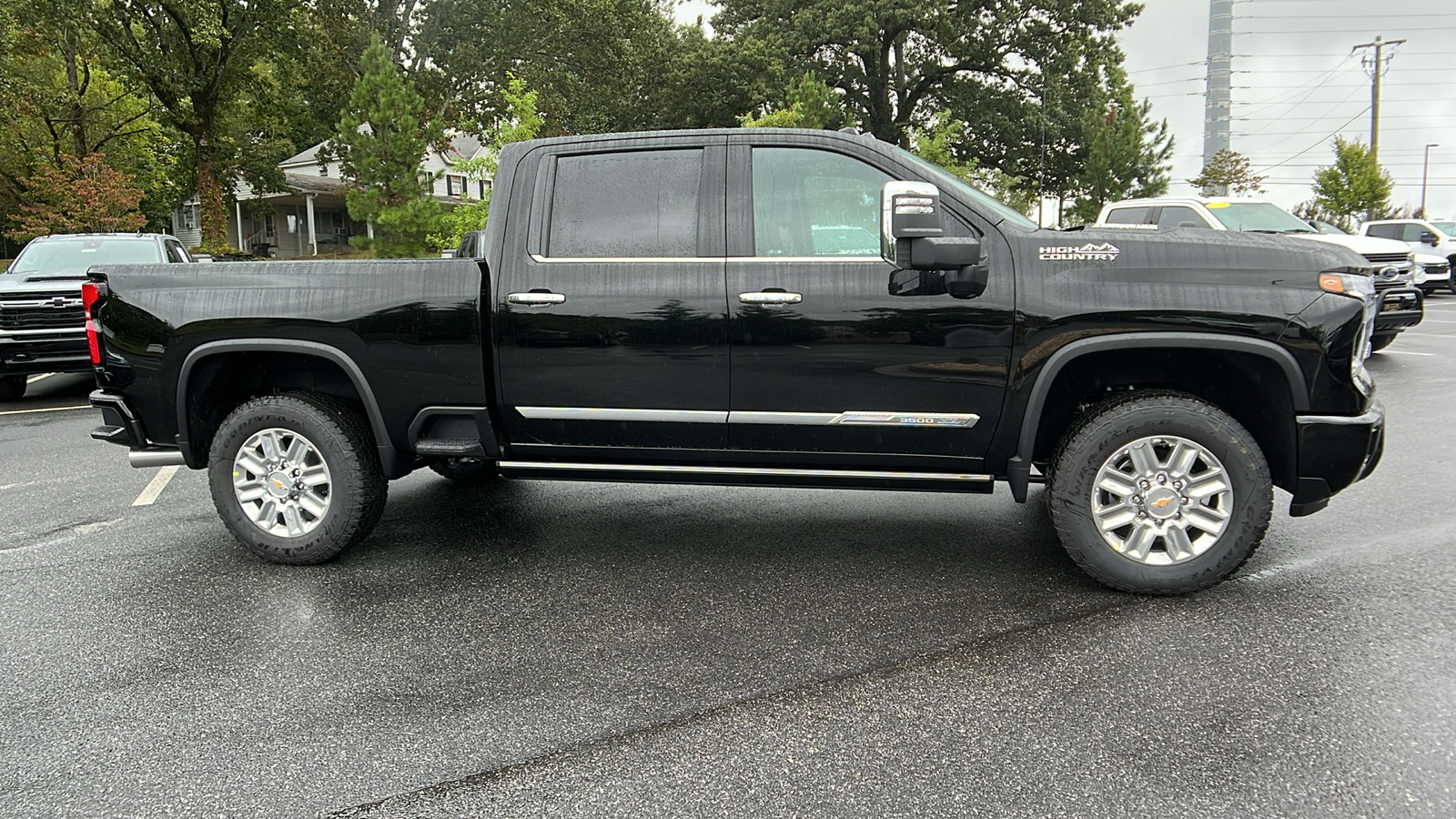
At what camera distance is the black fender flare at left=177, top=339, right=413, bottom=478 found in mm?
4230

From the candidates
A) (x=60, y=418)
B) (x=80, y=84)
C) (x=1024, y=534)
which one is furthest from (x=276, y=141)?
(x=1024, y=534)

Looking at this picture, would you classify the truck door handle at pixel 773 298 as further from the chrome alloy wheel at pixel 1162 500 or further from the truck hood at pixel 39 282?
the truck hood at pixel 39 282

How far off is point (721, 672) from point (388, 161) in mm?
22438

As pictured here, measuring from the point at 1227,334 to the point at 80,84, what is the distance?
37271 millimetres

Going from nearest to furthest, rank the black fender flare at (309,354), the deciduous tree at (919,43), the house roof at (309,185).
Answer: the black fender flare at (309,354), the deciduous tree at (919,43), the house roof at (309,185)

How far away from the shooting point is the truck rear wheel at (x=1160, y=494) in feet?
12.1

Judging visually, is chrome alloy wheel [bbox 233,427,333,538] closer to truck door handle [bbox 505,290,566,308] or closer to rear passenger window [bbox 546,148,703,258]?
truck door handle [bbox 505,290,566,308]

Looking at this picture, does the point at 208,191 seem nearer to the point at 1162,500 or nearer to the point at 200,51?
the point at 200,51

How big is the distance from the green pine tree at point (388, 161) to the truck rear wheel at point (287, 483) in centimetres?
1882

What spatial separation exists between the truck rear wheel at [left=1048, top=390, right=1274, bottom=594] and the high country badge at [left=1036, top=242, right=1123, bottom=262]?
0.61 meters

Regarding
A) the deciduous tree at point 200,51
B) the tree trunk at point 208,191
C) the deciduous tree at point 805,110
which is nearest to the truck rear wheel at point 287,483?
the deciduous tree at point 805,110

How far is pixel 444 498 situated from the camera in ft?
18.6

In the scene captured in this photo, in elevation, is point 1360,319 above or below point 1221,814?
above

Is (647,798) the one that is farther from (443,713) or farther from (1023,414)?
(1023,414)
